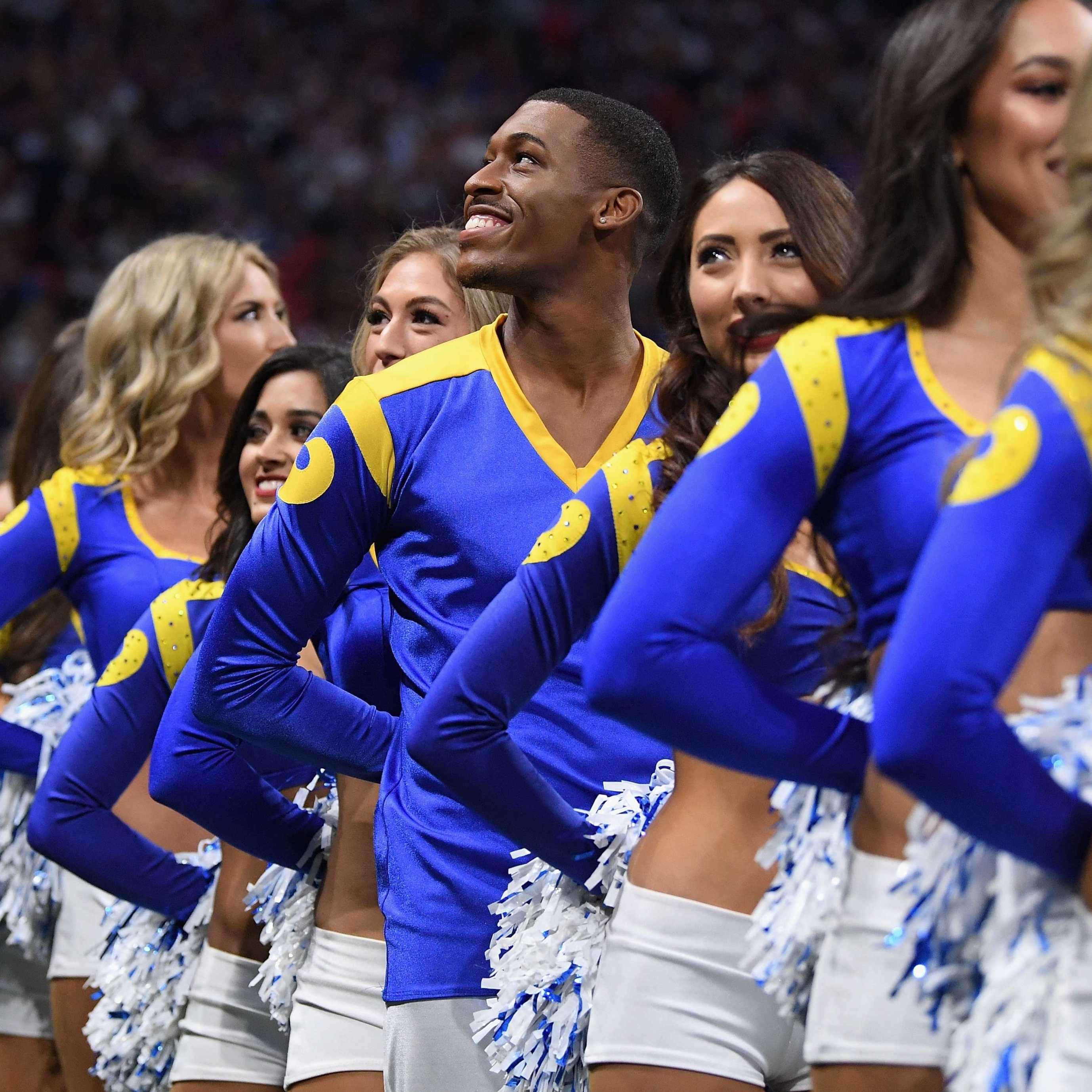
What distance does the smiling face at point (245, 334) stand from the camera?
3641 mm

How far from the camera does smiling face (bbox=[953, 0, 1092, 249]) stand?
1388 millimetres

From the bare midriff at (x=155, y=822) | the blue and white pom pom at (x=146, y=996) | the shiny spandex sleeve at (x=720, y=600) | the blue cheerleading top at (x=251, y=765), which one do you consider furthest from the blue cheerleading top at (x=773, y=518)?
the bare midriff at (x=155, y=822)

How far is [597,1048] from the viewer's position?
68.9 inches

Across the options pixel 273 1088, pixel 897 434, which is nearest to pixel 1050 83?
pixel 897 434

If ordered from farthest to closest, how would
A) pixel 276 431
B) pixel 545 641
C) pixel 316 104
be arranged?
pixel 316 104 → pixel 276 431 → pixel 545 641

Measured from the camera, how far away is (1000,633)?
1.19m

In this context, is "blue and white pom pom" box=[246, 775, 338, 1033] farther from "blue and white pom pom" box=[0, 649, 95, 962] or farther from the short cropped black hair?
the short cropped black hair

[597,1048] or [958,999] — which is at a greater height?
[958,999]

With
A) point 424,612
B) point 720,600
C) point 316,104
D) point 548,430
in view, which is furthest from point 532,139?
point 316,104

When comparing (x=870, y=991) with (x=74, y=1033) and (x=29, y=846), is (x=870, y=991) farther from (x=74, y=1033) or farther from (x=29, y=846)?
(x=29, y=846)

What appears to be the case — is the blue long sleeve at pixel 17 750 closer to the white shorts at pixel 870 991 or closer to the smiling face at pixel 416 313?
the smiling face at pixel 416 313

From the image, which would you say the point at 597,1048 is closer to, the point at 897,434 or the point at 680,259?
the point at 897,434

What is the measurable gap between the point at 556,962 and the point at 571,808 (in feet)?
0.61

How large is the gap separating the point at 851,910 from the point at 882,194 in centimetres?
62
